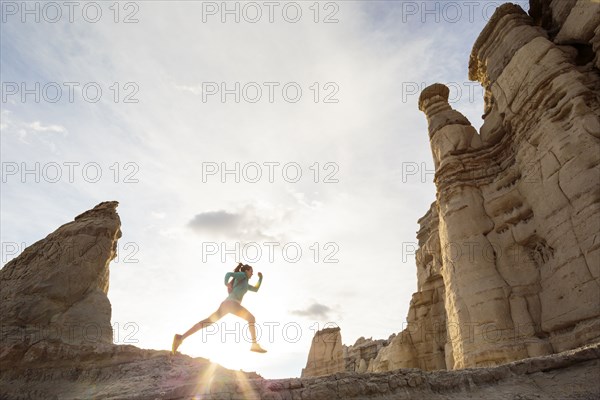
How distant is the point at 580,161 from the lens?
9.56 m

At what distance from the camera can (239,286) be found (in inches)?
291

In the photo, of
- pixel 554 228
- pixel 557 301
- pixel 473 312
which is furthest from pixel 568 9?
pixel 473 312

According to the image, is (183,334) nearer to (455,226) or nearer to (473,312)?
(473,312)

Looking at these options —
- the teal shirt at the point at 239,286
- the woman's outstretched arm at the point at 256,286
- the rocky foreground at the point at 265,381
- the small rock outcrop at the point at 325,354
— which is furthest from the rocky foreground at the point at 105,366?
the small rock outcrop at the point at 325,354

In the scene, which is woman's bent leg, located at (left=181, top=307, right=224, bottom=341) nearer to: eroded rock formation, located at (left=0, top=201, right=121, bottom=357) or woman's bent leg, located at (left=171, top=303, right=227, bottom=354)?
woman's bent leg, located at (left=171, top=303, right=227, bottom=354)

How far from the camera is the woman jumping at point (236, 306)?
678 cm

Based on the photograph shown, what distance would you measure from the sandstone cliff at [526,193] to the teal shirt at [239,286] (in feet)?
24.8

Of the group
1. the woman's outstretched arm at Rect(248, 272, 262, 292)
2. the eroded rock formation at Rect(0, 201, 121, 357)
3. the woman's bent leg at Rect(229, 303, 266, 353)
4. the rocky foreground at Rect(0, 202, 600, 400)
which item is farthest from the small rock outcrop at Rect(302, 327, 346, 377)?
the woman's bent leg at Rect(229, 303, 266, 353)

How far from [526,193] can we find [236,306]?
1001cm

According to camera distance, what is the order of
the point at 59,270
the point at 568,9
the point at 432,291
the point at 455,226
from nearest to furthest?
the point at 59,270
the point at 568,9
the point at 455,226
the point at 432,291

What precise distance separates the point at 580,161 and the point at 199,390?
1047 cm

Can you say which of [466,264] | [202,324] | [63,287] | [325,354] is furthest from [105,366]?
[325,354]

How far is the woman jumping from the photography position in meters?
6.78

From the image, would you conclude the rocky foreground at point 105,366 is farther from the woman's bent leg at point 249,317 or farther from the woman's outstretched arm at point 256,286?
the woman's outstretched arm at point 256,286
